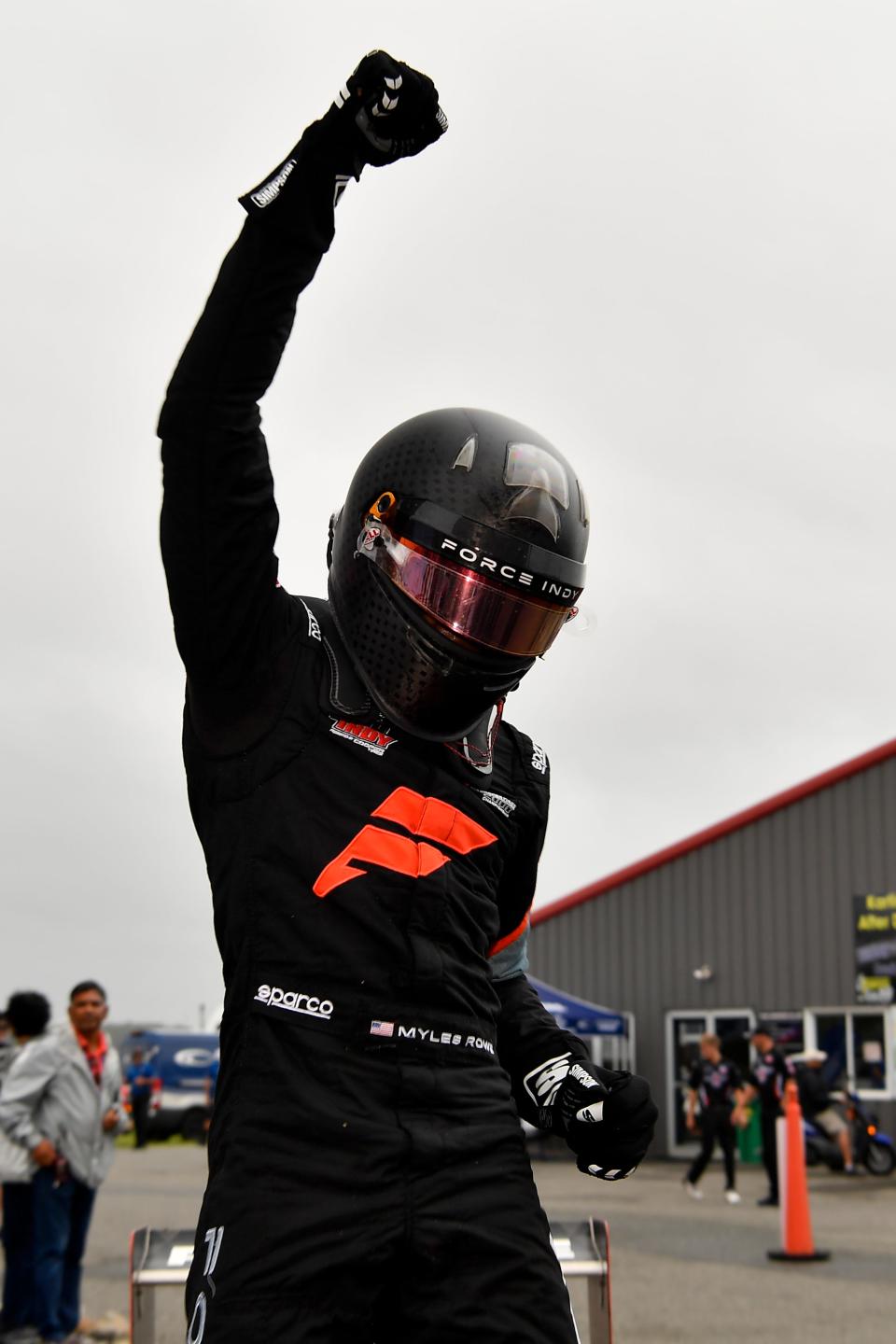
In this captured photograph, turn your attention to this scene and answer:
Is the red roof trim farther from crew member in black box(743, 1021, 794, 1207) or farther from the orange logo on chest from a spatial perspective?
the orange logo on chest

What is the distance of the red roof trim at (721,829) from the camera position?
2459cm

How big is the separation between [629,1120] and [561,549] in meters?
1.00

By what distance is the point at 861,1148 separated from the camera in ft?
67.2

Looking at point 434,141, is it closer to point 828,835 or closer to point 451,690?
point 451,690

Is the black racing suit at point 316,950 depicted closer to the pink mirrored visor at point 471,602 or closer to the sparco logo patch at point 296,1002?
the sparco logo patch at point 296,1002

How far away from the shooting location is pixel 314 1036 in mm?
2281

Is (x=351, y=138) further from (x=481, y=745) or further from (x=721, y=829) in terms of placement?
(x=721, y=829)

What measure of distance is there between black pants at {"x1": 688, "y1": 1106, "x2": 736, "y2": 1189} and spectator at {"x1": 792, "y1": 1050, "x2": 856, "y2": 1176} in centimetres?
248

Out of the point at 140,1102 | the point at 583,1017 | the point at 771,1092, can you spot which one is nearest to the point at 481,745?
the point at 771,1092

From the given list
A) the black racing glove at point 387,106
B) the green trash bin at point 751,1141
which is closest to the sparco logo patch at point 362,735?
the black racing glove at point 387,106

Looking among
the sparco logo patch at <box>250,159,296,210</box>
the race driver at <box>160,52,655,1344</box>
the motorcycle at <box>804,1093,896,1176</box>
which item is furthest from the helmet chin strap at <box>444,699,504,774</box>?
the motorcycle at <box>804,1093,896,1176</box>

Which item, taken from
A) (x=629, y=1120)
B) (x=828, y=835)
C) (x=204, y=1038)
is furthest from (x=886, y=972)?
(x=629, y=1120)

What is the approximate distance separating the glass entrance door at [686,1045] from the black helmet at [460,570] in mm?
23221

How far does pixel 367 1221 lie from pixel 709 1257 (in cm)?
1020
